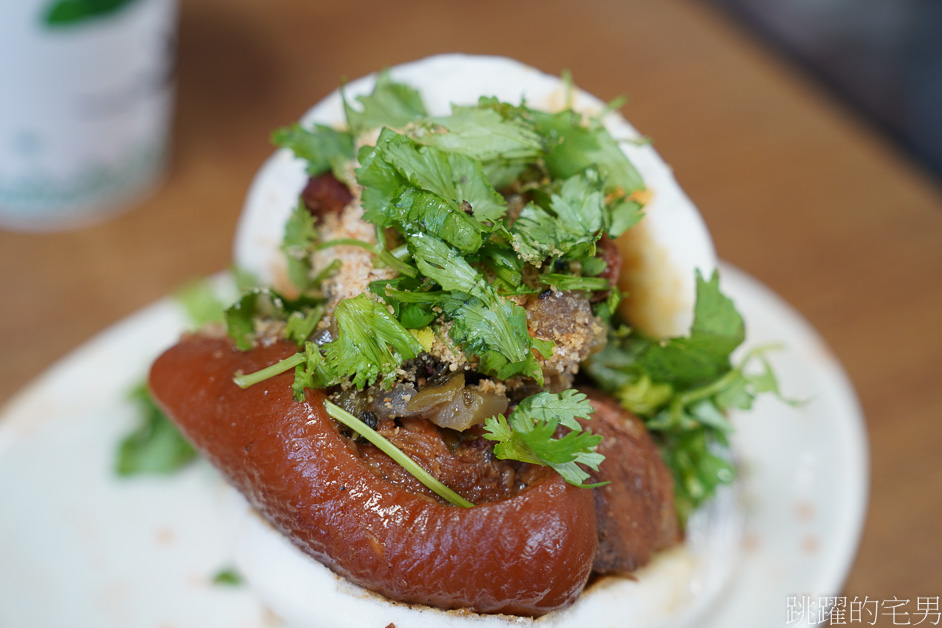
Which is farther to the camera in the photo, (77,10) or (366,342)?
(77,10)

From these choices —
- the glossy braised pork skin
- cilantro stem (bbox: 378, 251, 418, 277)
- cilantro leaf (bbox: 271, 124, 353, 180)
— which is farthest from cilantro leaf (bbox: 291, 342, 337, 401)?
cilantro leaf (bbox: 271, 124, 353, 180)

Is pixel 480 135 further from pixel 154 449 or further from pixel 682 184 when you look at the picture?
pixel 682 184

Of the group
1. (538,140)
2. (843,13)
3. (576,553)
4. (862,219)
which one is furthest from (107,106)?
(843,13)

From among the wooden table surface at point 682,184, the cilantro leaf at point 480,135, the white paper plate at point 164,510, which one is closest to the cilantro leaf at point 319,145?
the cilantro leaf at point 480,135

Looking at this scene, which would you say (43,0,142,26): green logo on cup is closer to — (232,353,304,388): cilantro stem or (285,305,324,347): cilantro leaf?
(285,305,324,347): cilantro leaf

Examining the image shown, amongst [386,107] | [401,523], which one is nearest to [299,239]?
[386,107]

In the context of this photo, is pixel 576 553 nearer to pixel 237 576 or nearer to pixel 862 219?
pixel 237 576
